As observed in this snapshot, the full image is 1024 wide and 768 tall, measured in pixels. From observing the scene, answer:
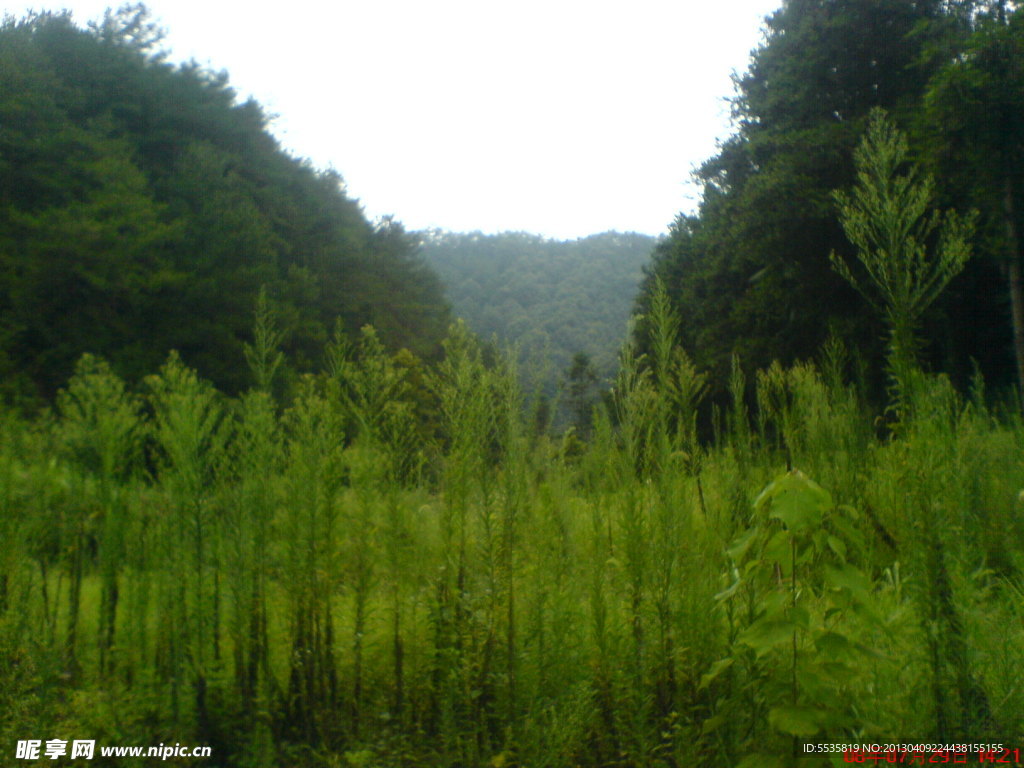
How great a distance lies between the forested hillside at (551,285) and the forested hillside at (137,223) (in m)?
1.90

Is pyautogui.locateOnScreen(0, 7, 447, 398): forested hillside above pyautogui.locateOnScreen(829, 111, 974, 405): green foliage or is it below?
above

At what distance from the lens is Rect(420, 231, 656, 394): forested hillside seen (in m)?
6.49

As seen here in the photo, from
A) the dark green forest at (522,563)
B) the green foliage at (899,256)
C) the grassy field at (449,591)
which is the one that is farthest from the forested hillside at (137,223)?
the green foliage at (899,256)

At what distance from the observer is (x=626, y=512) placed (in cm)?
254

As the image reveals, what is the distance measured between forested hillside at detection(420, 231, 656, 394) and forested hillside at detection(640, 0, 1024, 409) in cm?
108

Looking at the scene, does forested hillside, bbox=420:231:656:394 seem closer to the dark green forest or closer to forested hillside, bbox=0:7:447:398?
the dark green forest

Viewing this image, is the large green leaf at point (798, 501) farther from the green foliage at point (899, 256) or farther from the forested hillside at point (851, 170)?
the forested hillside at point (851, 170)

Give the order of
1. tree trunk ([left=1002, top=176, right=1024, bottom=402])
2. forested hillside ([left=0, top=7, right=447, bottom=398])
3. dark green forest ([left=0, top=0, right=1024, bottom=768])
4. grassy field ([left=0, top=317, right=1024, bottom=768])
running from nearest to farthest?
dark green forest ([left=0, top=0, right=1024, bottom=768]), grassy field ([left=0, top=317, right=1024, bottom=768]), forested hillside ([left=0, top=7, right=447, bottom=398]), tree trunk ([left=1002, top=176, right=1024, bottom=402])

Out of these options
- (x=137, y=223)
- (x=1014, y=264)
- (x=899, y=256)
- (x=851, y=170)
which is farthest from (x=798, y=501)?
(x=851, y=170)

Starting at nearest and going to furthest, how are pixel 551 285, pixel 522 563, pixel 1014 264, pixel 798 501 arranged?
pixel 798 501 → pixel 522 563 → pixel 551 285 → pixel 1014 264

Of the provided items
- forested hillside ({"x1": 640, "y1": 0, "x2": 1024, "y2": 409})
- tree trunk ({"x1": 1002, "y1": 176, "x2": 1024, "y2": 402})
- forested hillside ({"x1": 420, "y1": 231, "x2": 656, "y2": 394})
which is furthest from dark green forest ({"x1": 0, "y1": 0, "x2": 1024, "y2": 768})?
tree trunk ({"x1": 1002, "y1": 176, "x2": 1024, "y2": 402})

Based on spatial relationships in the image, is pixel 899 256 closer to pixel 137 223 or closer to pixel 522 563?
pixel 522 563

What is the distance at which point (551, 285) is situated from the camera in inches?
354

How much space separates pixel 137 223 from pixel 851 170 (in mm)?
13181
